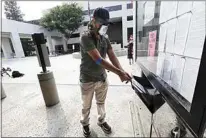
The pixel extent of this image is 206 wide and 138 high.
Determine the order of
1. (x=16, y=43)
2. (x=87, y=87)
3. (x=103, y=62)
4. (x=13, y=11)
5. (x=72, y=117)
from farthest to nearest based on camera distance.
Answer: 1. (x=13, y=11)
2. (x=16, y=43)
3. (x=72, y=117)
4. (x=87, y=87)
5. (x=103, y=62)

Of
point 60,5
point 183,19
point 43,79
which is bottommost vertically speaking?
point 43,79

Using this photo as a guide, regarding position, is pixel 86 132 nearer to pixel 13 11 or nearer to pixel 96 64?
pixel 96 64

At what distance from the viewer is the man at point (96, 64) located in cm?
116

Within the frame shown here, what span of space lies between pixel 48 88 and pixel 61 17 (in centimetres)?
1641

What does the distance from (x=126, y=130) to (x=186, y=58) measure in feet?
4.00

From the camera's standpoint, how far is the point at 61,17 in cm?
1608

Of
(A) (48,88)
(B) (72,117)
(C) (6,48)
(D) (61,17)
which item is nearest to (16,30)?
(C) (6,48)

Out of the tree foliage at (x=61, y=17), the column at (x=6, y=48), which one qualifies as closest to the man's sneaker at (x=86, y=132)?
the tree foliage at (x=61, y=17)

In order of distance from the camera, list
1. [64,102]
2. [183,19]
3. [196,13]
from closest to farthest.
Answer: [196,13] → [183,19] → [64,102]

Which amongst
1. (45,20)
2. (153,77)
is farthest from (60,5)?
(153,77)

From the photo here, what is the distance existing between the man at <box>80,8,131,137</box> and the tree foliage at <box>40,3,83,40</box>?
55.0ft

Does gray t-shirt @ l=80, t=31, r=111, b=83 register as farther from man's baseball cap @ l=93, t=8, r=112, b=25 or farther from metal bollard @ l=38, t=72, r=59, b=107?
metal bollard @ l=38, t=72, r=59, b=107

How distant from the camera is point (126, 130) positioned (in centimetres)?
158

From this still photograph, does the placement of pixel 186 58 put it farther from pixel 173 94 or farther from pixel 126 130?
pixel 126 130
